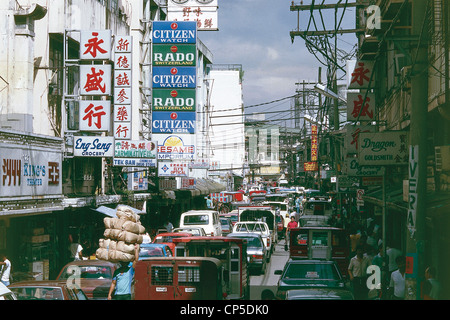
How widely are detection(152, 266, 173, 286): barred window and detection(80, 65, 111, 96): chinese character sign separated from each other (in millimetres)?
10999

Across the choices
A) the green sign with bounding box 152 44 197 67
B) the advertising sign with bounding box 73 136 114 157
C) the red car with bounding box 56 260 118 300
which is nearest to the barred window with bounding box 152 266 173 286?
the red car with bounding box 56 260 118 300

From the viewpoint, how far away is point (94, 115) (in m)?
21.9

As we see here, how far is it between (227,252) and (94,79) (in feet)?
30.4

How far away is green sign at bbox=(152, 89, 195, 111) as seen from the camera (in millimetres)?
28547

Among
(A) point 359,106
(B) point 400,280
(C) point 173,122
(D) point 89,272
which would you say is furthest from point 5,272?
(A) point 359,106

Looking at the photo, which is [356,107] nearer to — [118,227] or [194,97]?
[194,97]

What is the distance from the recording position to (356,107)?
1023 inches

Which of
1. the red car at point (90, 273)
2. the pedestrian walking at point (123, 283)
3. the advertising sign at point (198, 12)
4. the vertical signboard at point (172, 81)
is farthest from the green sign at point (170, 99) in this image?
the pedestrian walking at point (123, 283)

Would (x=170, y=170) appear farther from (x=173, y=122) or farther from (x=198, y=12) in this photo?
(x=198, y=12)

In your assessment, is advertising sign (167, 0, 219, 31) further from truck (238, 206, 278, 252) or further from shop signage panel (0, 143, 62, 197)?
shop signage panel (0, 143, 62, 197)

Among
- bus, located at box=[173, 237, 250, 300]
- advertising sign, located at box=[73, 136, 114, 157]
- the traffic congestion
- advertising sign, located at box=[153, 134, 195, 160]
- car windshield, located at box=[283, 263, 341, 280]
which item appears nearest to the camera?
the traffic congestion

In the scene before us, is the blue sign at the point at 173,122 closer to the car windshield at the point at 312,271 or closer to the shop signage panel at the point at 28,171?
the shop signage panel at the point at 28,171

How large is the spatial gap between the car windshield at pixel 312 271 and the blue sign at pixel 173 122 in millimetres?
14538
